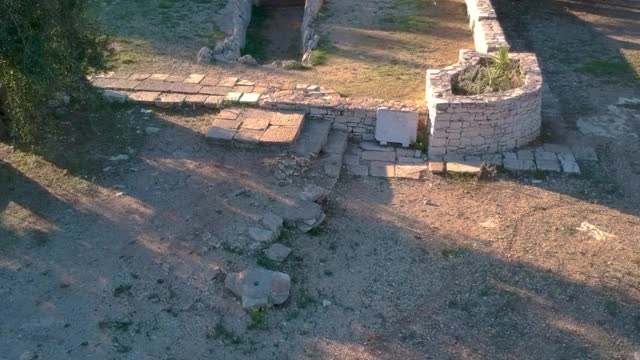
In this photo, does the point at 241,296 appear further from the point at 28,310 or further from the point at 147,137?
the point at 147,137

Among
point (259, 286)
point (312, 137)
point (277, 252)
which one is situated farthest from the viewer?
point (312, 137)

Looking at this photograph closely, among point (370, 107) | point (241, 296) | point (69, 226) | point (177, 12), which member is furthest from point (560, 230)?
point (177, 12)

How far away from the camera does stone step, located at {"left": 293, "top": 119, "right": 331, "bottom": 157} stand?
8531mm

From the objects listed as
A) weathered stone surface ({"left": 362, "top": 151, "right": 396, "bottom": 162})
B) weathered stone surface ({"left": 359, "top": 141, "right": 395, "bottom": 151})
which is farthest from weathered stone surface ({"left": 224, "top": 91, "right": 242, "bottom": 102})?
weathered stone surface ({"left": 362, "top": 151, "right": 396, "bottom": 162})

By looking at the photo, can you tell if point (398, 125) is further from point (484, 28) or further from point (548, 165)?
point (484, 28)

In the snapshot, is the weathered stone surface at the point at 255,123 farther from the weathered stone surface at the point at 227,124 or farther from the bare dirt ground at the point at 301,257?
the bare dirt ground at the point at 301,257

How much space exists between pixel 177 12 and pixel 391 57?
4634 millimetres

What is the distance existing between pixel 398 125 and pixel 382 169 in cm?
75

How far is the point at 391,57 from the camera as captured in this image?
11148 mm

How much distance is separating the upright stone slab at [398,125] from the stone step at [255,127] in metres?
1.09

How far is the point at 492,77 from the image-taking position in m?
9.11

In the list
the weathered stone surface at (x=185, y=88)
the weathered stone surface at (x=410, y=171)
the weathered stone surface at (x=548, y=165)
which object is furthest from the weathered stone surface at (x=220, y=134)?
the weathered stone surface at (x=548, y=165)

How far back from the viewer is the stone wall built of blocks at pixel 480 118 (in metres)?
8.43

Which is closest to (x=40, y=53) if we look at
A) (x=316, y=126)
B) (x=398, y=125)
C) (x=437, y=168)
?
(x=316, y=126)
